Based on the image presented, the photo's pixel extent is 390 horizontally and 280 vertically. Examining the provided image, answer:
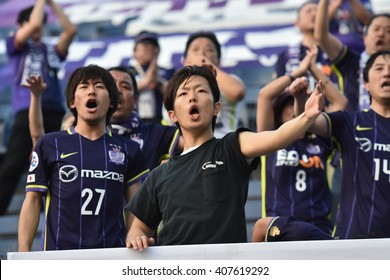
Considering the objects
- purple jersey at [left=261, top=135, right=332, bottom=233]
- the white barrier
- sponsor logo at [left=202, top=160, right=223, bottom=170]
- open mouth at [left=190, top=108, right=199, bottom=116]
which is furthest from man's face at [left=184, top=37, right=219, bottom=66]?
the white barrier

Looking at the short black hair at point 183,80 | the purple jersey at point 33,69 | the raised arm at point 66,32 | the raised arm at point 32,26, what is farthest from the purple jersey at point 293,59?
the short black hair at point 183,80

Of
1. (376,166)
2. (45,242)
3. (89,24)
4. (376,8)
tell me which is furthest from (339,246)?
(89,24)

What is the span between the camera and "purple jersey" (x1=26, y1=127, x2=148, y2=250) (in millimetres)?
4723

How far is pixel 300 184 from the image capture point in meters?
5.94

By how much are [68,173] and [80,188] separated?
0.10m

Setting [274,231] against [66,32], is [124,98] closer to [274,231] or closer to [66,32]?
[274,231]

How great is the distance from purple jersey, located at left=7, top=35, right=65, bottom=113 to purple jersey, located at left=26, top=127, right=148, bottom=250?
2.92 m

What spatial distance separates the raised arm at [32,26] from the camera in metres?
7.62

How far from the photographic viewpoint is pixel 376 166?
5000mm
